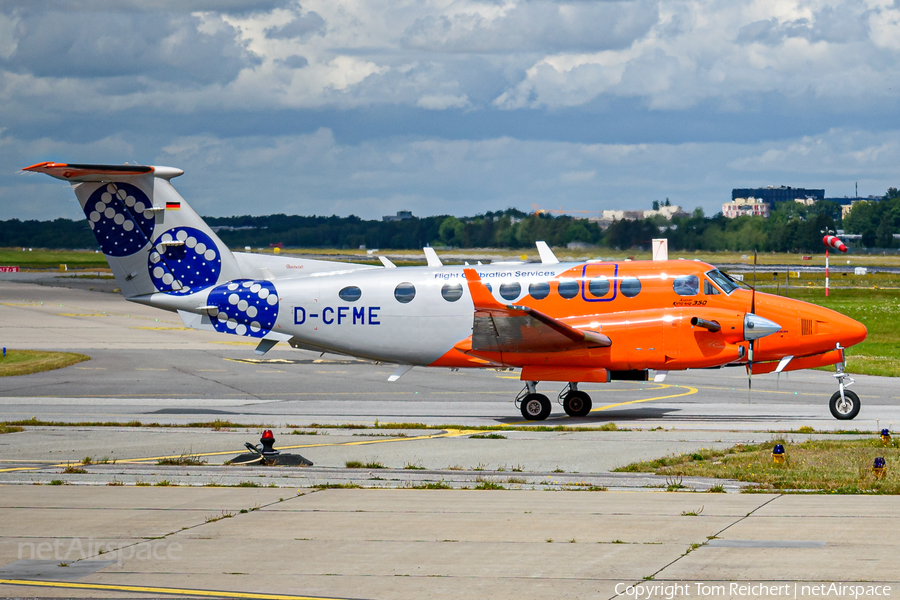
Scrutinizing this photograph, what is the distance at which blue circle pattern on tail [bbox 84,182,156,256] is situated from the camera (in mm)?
23719

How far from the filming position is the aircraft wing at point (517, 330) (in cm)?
2108

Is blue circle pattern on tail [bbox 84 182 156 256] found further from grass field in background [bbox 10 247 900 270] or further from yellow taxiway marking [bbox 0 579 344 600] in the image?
grass field in background [bbox 10 247 900 270]

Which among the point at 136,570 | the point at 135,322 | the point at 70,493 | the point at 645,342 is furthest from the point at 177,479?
the point at 135,322

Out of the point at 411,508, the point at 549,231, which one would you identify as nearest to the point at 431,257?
the point at 411,508

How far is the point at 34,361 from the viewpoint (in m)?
33.8

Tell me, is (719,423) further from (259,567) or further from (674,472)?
(259,567)

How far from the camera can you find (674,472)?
14.6m

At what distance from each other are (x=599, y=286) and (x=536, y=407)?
3.13 meters

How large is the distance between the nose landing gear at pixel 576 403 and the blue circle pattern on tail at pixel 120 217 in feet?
A: 35.9

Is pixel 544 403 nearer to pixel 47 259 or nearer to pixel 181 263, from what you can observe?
pixel 181 263

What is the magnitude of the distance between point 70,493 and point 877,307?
56202 millimetres

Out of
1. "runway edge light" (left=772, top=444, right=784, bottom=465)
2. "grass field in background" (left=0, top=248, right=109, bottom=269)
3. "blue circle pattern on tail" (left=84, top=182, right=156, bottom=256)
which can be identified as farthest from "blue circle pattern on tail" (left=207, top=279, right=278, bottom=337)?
"grass field in background" (left=0, top=248, right=109, bottom=269)

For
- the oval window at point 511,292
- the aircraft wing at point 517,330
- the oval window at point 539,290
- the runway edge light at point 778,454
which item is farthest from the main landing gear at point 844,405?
the oval window at point 511,292

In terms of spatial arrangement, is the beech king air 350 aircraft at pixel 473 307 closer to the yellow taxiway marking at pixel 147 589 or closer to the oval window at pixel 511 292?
the oval window at pixel 511 292
